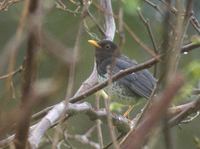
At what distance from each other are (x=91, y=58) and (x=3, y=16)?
1.33 metres

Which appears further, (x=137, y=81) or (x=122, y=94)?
(x=137, y=81)

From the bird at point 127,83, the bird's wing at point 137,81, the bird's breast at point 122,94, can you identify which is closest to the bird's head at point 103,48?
the bird at point 127,83

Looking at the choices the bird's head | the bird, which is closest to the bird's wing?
the bird

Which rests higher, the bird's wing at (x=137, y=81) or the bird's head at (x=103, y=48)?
the bird's head at (x=103, y=48)

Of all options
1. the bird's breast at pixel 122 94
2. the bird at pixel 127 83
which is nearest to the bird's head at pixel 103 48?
the bird at pixel 127 83

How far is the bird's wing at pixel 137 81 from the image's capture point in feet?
19.8

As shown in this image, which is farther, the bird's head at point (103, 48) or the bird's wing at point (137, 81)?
the bird's wing at point (137, 81)

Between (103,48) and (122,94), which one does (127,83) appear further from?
(103,48)

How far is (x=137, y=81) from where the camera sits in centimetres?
624

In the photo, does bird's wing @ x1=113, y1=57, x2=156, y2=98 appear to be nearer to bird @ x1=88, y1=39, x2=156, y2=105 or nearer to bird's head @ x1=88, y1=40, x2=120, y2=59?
bird @ x1=88, y1=39, x2=156, y2=105

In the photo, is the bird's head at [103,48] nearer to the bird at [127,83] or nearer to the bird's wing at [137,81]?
the bird at [127,83]

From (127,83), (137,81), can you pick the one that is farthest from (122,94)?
(137,81)

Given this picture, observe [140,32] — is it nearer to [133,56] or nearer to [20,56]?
[133,56]

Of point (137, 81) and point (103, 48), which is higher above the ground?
point (103, 48)
